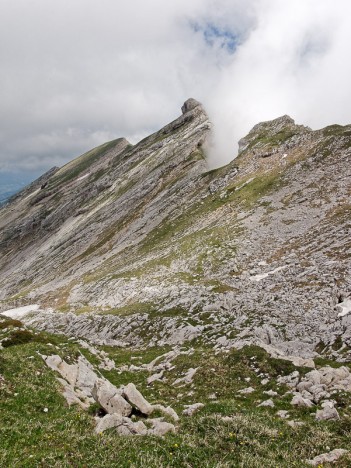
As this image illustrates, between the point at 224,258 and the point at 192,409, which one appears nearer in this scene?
the point at 192,409

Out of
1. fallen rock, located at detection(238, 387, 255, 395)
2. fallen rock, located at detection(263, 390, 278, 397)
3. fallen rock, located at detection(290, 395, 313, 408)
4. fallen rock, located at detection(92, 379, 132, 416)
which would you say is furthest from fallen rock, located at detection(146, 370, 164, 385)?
fallen rock, located at detection(290, 395, 313, 408)

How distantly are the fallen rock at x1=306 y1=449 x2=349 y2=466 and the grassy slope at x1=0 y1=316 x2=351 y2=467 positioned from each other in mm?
420

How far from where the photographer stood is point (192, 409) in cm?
2100

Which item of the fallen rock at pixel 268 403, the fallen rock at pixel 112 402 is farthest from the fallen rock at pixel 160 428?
the fallen rock at pixel 268 403

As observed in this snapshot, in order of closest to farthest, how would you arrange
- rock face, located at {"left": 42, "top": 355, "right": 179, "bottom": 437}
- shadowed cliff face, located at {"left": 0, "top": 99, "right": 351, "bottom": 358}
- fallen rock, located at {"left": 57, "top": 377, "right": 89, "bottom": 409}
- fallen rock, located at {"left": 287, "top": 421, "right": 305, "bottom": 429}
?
rock face, located at {"left": 42, "top": 355, "right": 179, "bottom": 437}, fallen rock, located at {"left": 287, "top": 421, "right": 305, "bottom": 429}, fallen rock, located at {"left": 57, "top": 377, "right": 89, "bottom": 409}, shadowed cliff face, located at {"left": 0, "top": 99, "right": 351, "bottom": 358}

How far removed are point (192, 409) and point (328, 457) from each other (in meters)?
8.46

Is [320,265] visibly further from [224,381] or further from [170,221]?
[170,221]

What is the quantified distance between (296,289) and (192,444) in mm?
28450

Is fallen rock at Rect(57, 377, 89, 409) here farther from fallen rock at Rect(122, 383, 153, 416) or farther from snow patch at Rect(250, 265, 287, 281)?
snow patch at Rect(250, 265, 287, 281)

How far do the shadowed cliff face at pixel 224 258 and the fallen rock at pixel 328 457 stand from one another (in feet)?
52.3

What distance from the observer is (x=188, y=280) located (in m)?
52.8

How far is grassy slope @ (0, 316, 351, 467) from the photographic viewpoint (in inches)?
535

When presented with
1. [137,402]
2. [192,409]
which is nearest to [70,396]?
[137,402]

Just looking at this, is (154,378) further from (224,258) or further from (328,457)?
(224,258)
